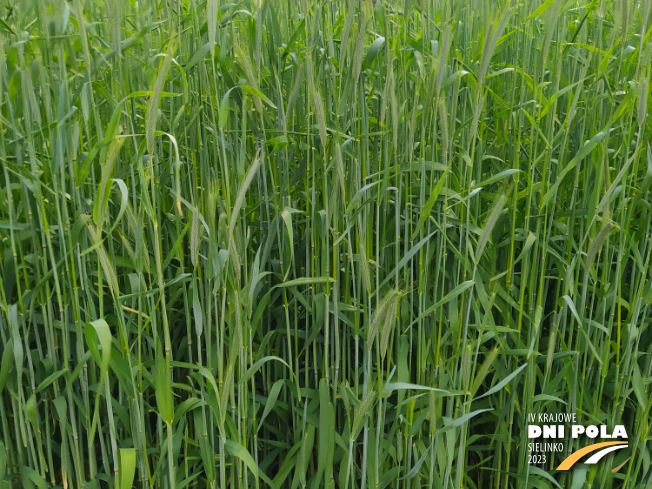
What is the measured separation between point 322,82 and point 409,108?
0.67 ft

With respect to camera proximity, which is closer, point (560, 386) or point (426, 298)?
point (426, 298)

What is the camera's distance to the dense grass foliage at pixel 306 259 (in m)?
1.02

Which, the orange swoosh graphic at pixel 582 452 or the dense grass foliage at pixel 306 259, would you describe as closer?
the dense grass foliage at pixel 306 259

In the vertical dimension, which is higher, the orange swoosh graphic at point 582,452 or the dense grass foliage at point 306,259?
the dense grass foliage at point 306,259

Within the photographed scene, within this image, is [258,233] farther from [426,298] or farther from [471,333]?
[471,333]

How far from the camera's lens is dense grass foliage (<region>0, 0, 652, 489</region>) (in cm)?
102

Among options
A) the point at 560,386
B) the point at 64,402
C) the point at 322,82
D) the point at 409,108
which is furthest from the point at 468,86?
the point at 64,402

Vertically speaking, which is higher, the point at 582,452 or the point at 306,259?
the point at 306,259

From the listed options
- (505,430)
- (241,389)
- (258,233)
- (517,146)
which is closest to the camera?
(241,389)

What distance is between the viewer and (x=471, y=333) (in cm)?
133

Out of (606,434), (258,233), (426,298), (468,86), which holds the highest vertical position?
(468,86)

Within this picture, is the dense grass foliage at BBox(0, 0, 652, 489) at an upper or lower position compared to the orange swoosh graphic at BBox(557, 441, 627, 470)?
upper

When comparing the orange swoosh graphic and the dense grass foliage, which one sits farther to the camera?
the orange swoosh graphic

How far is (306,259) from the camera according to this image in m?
1.29
